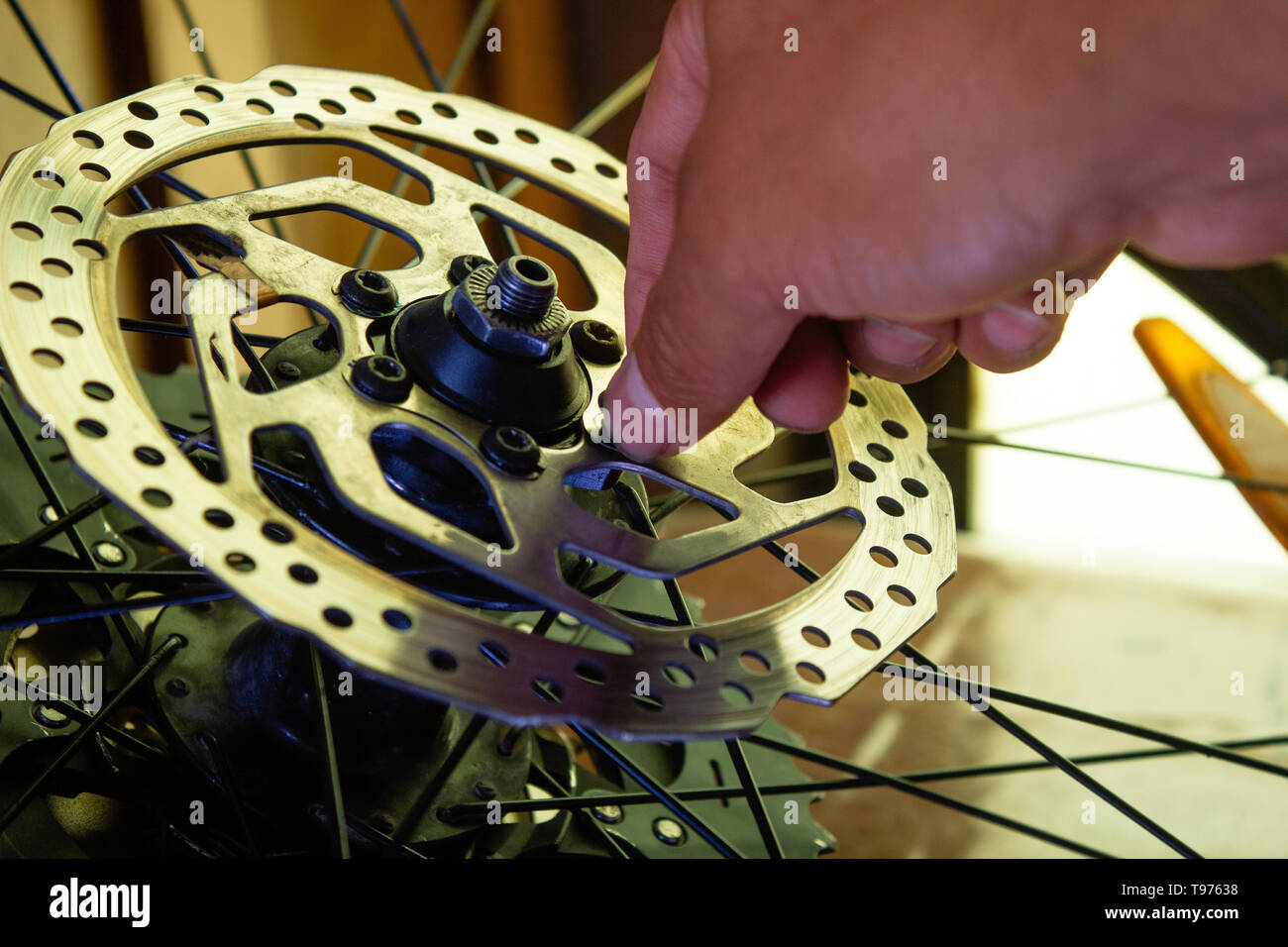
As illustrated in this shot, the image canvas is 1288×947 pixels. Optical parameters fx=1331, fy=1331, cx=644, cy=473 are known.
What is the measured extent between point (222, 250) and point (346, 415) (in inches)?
3.8

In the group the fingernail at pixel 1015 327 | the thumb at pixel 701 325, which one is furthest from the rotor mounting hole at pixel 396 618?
the fingernail at pixel 1015 327

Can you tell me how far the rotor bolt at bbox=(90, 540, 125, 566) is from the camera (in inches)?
21.0

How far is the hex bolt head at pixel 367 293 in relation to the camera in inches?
17.1

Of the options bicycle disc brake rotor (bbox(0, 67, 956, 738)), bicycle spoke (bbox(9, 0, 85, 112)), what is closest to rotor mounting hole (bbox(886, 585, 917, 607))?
bicycle disc brake rotor (bbox(0, 67, 956, 738))

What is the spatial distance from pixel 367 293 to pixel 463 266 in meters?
0.04

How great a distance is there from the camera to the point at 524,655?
0.34 metres

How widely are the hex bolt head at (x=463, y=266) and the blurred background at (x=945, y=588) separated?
21 cm

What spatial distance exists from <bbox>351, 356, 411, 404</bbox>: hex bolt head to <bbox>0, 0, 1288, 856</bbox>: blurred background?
0.25 metres

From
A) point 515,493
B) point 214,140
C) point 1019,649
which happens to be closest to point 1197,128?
point 515,493

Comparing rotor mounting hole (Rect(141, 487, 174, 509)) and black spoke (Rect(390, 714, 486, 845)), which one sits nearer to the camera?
rotor mounting hole (Rect(141, 487, 174, 509))

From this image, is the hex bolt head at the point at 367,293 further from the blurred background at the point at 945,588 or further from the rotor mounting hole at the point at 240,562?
the blurred background at the point at 945,588

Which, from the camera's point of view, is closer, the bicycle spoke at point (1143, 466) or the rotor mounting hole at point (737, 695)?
the rotor mounting hole at point (737, 695)

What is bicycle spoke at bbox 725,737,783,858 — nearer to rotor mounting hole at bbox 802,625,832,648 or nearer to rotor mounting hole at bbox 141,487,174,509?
rotor mounting hole at bbox 802,625,832,648

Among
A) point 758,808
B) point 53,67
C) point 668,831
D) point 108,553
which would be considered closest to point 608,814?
point 668,831
